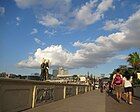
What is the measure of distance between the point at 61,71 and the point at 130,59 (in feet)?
382

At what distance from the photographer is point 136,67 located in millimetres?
74125

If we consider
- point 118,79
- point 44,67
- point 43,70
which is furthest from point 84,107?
point 43,70

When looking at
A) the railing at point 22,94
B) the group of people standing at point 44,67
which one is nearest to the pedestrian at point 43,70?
the group of people standing at point 44,67

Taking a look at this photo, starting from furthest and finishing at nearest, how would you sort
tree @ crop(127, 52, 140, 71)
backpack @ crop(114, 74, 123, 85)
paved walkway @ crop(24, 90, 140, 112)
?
tree @ crop(127, 52, 140, 71) → backpack @ crop(114, 74, 123, 85) → paved walkway @ crop(24, 90, 140, 112)

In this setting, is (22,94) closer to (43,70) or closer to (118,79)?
(43,70)

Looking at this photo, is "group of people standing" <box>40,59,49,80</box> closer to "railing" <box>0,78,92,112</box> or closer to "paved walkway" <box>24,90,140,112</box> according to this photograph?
"railing" <box>0,78,92,112</box>

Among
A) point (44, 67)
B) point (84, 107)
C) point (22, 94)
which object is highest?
point (44, 67)

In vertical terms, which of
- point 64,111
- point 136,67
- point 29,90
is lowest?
Result: point 64,111

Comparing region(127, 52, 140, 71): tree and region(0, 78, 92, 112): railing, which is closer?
region(0, 78, 92, 112): railing

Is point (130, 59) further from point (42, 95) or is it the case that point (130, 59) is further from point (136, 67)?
point (42, 95)

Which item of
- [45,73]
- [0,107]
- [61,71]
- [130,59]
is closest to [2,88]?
[0,107]

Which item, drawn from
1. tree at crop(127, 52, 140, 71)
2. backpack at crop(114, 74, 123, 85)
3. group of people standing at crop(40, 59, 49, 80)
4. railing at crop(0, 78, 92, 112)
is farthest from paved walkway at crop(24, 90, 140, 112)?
tree at crop(127, 52, 140, 71)

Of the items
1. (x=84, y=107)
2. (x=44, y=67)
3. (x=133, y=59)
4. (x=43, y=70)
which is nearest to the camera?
(x=84, y=107)

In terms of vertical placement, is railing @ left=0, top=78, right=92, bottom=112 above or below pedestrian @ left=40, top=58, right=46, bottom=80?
below
